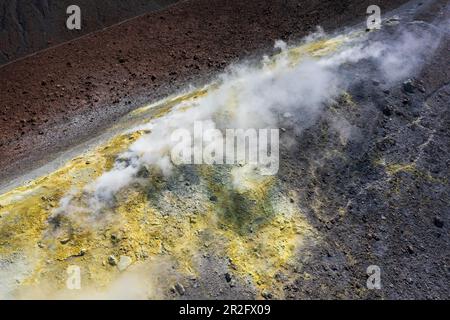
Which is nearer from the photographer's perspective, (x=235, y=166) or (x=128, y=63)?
(x=235, y=166)

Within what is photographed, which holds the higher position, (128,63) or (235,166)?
(128,63)

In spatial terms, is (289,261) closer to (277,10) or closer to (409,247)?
(409,247)

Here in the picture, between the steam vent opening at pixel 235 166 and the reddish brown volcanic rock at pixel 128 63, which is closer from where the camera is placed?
the steam vent opening at pixel 235 166
